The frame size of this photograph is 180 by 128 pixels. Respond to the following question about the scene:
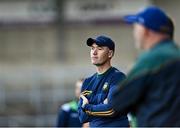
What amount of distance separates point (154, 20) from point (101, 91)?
99.7 inches

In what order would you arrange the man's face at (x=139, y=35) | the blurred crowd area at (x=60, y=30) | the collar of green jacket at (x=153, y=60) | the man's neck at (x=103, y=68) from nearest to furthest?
the collar of green jacket at (x=153, y=60) → the man's face at (x=139, y=35) → the man's neck at (x=103, y=68) → the blurred crowd area at (x=60, y=30)

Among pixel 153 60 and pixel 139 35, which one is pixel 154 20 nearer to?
pixel 139 35

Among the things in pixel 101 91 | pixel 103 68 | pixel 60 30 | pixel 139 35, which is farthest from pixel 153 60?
pixel 60 30

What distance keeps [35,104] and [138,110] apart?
1622 centimetres

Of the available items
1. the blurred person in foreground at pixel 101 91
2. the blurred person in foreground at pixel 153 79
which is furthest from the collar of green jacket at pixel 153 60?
the blurred person in foreground at pixel 101 91

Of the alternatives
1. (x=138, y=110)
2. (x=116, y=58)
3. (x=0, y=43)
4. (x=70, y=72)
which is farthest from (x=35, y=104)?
(x=138, y=110)

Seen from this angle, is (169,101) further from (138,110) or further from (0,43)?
(0,43)

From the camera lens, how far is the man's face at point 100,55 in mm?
8055

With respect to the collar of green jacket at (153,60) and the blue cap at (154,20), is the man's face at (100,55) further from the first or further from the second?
the collar of green jacket at (153,60)

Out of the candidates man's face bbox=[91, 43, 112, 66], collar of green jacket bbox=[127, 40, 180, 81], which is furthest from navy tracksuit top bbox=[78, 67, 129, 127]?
collar of green jacket bbox=[127, 40, 180, 81]

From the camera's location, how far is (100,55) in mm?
8078

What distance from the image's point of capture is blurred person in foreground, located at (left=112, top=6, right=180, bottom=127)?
17.3ft

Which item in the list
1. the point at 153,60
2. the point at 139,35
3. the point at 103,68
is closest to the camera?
the point at 153,60

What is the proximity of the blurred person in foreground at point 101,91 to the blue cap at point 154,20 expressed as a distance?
2247 mm
